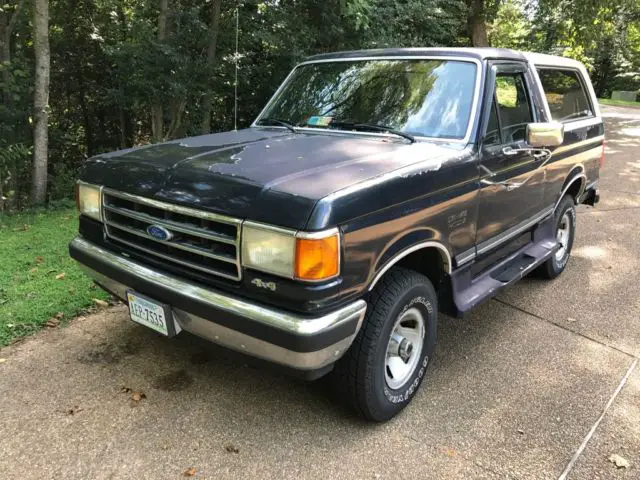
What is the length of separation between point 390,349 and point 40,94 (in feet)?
20.7

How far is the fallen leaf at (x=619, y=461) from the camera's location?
102 inches

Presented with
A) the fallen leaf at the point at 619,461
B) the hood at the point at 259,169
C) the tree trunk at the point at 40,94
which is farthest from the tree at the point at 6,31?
the fallen leaf at the point at 619,461

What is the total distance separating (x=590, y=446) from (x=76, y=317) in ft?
11.3

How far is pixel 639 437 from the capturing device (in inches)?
111

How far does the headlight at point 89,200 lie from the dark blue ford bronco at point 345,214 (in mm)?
16

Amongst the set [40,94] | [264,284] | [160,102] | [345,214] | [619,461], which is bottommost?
[619,461]

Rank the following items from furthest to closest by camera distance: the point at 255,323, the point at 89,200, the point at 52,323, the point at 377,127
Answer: the point at 52,323, the point at 377,127, the point at 89,200, the point at 255,323

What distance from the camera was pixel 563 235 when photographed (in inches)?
203

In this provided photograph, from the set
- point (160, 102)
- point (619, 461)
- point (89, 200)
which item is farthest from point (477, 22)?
point (619, 461)

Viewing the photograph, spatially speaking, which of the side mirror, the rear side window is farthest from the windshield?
the rear side window

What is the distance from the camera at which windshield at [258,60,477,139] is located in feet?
10.8

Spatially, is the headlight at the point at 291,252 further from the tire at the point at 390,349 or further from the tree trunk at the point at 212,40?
the tree trunk at the point at 212,40

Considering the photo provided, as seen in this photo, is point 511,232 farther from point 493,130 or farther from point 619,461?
point 619,461

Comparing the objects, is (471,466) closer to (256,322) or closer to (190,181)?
(256,322)
